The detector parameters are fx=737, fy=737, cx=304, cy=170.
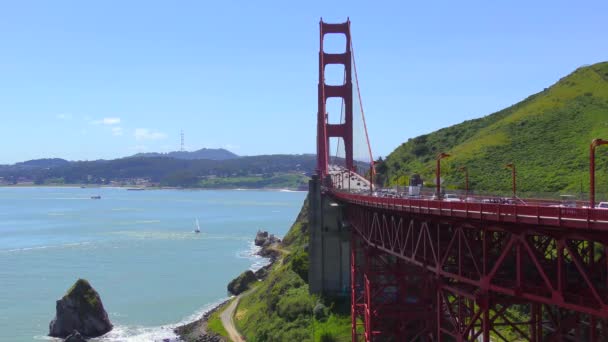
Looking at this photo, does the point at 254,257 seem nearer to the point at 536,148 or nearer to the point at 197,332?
the point at 536,148

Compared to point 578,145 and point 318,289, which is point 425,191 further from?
point 578,145

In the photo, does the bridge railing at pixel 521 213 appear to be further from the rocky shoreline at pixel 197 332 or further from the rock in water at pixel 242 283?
the rock in water at pixel 242 283

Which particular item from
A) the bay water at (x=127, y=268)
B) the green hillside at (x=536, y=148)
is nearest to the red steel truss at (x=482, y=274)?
the green hillside at (x=536, y=148)

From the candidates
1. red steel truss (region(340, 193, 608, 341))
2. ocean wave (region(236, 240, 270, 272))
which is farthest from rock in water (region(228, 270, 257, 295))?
red steel truss (region(340, 193, 608, 341))

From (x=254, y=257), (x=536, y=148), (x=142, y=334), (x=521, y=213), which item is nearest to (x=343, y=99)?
(x=536, y=148)

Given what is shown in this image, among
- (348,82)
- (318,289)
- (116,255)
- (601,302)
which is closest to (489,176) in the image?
(348,82)
